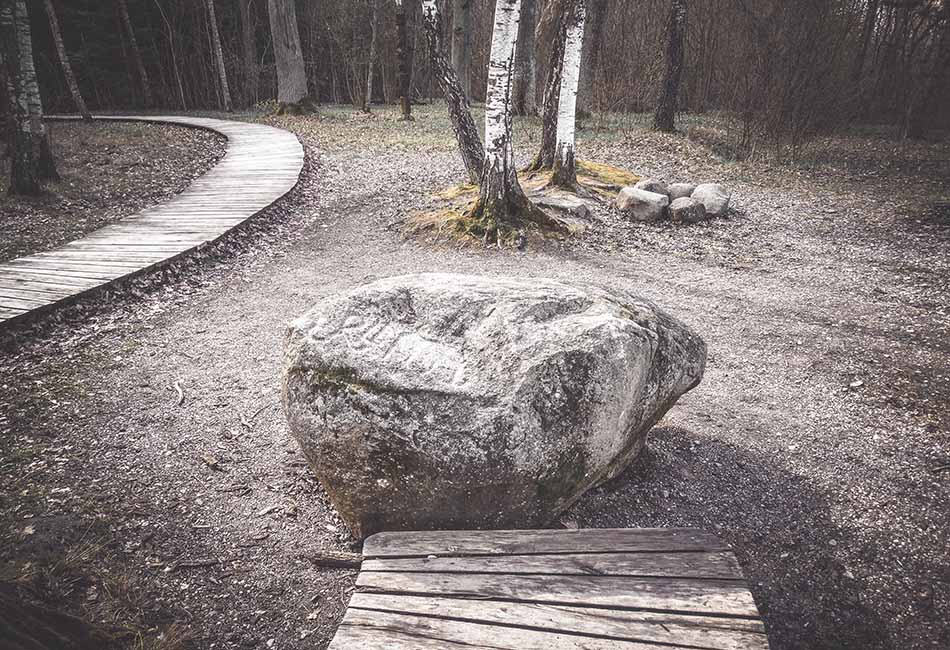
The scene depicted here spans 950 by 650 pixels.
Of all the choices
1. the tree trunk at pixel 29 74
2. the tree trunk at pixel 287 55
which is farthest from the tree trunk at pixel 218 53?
the tree trunk at pixel 29 74

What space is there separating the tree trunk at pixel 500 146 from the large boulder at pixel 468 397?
14.6 ft

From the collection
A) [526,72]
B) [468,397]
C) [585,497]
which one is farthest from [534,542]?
[526,72]

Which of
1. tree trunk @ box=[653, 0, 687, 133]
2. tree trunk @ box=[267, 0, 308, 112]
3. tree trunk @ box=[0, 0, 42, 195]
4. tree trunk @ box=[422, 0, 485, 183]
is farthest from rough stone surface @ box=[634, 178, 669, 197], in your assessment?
tree trunk @ box=[267, 0, 308, 112]

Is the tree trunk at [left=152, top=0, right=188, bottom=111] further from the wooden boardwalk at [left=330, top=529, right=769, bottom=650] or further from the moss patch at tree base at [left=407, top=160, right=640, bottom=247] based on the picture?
the wooden boardwalk at [left=330, top=529, right=769, bottom=650]

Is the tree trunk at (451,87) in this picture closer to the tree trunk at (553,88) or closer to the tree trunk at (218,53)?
the tree trunk at (553,88)

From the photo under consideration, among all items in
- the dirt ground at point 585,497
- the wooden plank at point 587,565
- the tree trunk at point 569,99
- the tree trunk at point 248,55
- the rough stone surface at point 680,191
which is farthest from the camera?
the tree trunk at point 248,55

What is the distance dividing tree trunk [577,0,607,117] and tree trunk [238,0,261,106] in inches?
587

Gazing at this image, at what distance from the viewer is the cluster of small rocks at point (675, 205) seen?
782 centimetres

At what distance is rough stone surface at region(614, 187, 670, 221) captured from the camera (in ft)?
25.9

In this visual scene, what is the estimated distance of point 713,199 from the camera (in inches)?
313

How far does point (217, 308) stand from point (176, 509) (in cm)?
293

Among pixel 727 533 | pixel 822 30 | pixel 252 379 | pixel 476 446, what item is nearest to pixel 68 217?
pixel 252 379

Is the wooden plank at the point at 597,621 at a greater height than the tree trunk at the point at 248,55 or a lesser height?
lesser

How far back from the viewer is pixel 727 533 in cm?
279
